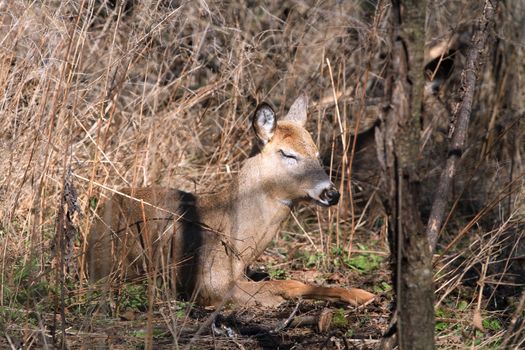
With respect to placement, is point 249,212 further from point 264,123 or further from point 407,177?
point 407,177

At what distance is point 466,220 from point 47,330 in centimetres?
442

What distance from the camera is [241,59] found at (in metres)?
6.67

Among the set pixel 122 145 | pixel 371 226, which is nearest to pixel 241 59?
pixel 122 145

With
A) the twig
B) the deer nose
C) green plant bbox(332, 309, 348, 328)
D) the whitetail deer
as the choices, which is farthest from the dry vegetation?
the deer nose

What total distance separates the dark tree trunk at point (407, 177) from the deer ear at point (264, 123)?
2.48 m

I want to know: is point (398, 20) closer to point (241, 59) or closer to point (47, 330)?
point (47, 330)

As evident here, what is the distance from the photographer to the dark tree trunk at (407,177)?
2.96m

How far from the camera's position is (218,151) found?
7.19 meters

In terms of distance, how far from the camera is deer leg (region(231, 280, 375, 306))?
5023 mm

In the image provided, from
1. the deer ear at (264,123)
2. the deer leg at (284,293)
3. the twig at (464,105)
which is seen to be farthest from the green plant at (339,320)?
the deer ear at (264,123)

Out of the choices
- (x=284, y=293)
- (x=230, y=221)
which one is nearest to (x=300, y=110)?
(x=230, y=221)

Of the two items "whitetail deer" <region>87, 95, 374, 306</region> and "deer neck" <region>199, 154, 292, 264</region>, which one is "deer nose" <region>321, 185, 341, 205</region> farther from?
"deer neck" <region>199, 154, 292, 264</region>

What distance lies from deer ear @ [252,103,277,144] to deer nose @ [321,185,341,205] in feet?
1.81

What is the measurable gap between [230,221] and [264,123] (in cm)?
70
